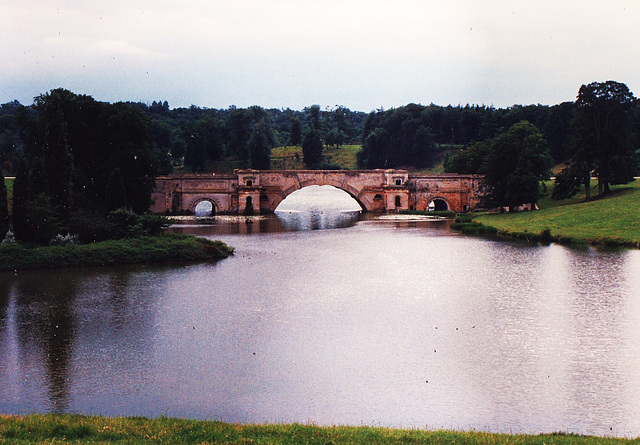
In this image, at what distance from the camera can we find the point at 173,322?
86.4 feet

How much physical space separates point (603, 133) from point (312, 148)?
7130 cm

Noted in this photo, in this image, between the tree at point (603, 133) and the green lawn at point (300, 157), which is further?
the green lawn at point (300, 157)


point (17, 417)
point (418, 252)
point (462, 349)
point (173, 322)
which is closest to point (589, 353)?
point (462, 349)

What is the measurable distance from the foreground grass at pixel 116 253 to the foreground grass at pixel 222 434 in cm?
2651

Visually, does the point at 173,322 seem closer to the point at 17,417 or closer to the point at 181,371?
the point at 181,371

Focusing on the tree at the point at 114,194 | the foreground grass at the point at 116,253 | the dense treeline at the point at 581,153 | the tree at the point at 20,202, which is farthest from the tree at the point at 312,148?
the tree at the point at 20,202

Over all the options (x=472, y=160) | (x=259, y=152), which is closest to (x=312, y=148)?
(x=259, y=152)

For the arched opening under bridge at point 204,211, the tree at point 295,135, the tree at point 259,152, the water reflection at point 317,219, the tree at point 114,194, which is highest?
the tree at point 295,135

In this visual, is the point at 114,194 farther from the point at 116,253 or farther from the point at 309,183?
the point at 309,183

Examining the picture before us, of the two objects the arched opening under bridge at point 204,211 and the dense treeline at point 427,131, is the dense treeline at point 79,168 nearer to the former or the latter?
the arched opening under bridge at point 204,211

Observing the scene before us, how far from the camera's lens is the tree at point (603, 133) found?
64.2m

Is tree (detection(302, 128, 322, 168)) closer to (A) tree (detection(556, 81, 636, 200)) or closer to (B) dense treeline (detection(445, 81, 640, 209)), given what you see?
(B) dense treeline (detection(445, 81, 640, 209))

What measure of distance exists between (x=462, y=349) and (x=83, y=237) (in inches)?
1208

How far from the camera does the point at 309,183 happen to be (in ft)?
292
